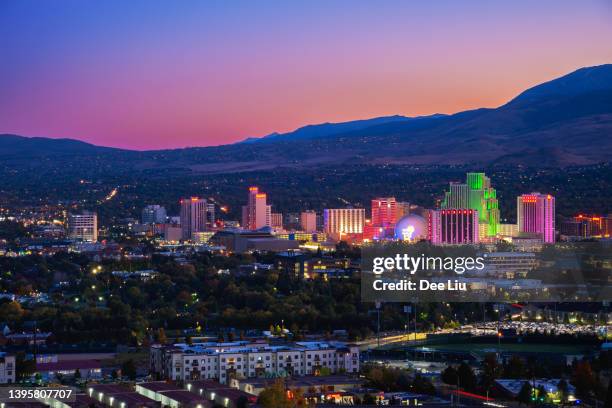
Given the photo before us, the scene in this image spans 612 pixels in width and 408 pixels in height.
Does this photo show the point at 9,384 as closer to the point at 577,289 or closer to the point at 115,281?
the point at 115,281

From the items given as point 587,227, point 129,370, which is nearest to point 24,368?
point 129,370

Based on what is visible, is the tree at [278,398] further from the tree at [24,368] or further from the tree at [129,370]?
the tree at [24,368]

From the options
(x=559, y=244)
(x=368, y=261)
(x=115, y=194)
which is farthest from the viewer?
(x=115, y=194)

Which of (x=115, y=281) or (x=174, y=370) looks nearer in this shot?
(x=174, y=370)

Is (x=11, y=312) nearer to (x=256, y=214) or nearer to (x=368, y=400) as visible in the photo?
(x=368, y=400)

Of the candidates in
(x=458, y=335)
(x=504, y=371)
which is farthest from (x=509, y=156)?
(x=504, y=371)

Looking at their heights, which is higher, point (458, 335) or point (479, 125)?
point (479, 125)

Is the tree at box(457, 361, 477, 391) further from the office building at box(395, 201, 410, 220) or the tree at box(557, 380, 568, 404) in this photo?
the office building at box(395, 201, 410, 220)
